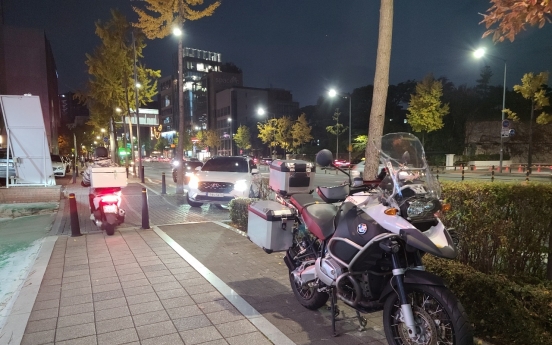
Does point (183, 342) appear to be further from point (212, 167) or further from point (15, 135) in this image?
point (15, 135)

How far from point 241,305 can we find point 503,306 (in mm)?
2762

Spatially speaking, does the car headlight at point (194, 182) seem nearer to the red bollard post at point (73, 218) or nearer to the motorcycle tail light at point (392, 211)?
the red bollard post at point (73, 218)

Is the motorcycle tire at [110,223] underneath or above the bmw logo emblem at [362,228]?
underneath

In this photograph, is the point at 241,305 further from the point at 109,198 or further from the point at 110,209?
the point at 109,198

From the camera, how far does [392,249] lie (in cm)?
302

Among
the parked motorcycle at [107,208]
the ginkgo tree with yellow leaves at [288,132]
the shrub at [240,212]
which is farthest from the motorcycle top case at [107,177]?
the ginkgo tree with yellow leaves at [288,132]

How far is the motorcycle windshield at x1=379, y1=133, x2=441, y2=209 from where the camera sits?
10.4ft

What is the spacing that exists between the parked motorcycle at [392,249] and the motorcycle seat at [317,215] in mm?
10

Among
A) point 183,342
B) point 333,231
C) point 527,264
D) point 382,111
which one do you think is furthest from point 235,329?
point 382,111

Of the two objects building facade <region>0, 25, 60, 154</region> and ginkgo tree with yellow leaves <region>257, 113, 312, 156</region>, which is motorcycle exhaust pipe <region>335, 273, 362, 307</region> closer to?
building facade <region>0, 25, 60, 154</region>

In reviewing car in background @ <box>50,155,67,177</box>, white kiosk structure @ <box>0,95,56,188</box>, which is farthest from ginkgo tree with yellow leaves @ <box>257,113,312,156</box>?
white kiosk structure @ <box>0,95,56,188</box>

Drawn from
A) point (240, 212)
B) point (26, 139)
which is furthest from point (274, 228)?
point (26, 139)

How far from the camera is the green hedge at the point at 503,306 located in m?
3.17

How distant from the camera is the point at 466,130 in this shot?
139ft
